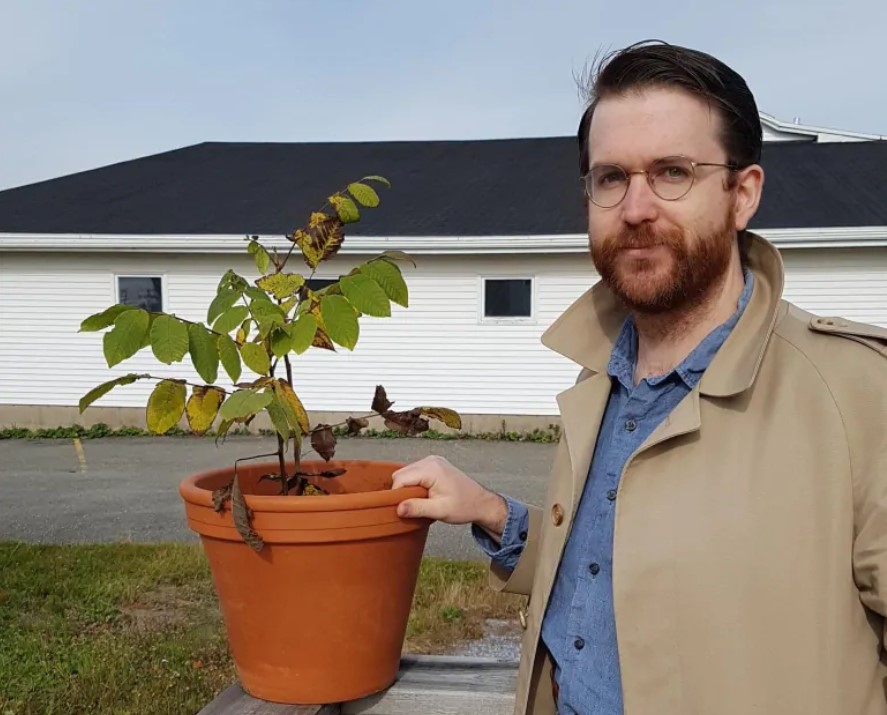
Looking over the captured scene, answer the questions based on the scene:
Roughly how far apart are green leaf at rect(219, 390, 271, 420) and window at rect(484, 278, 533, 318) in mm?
9626

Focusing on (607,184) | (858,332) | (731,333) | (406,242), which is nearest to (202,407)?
(607,184)

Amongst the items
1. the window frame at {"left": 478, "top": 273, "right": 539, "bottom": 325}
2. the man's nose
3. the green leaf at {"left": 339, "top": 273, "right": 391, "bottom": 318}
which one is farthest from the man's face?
the window frame at {"left": 478, "top": 273, "right": 539, "bottom": 325}

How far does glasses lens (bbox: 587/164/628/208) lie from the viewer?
1.39 metres

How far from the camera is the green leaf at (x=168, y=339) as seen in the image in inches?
57.5

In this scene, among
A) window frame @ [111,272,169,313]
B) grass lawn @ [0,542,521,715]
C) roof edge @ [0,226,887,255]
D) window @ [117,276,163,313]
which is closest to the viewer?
grass lawn @ [0,542,521,715]

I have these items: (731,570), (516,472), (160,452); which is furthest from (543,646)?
(160,452)

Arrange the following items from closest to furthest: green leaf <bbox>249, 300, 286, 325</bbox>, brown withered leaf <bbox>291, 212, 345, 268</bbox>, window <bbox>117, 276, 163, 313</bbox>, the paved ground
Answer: green leaf <bbox>249, 300, 286, 325</bbox> < brown withered leaf <bbox>291, 212, 345, 268</bbox> < the paved ground < window <bbox>117, 276, 163, 313</bbox>

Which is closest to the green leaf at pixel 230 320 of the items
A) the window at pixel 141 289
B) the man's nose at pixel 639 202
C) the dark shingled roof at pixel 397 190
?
the man's nose at pixel 639 202

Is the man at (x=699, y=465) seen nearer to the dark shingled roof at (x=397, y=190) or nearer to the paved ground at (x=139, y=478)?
the paved ground at (x=139, y=478)

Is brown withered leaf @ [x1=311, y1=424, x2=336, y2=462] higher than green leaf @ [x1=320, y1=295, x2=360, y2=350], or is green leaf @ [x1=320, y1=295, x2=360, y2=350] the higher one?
green leaf @ [x1=320, y1=295, x2=360, y2=350]

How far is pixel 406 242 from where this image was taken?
11.0 meters

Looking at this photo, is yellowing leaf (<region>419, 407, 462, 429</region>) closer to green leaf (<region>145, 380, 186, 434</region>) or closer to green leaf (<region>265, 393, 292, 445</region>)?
green leaf (<region>265, 393, 292, 445</region>)

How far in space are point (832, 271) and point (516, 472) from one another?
516 cm

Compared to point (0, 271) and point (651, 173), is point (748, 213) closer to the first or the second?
point (651, 173)
